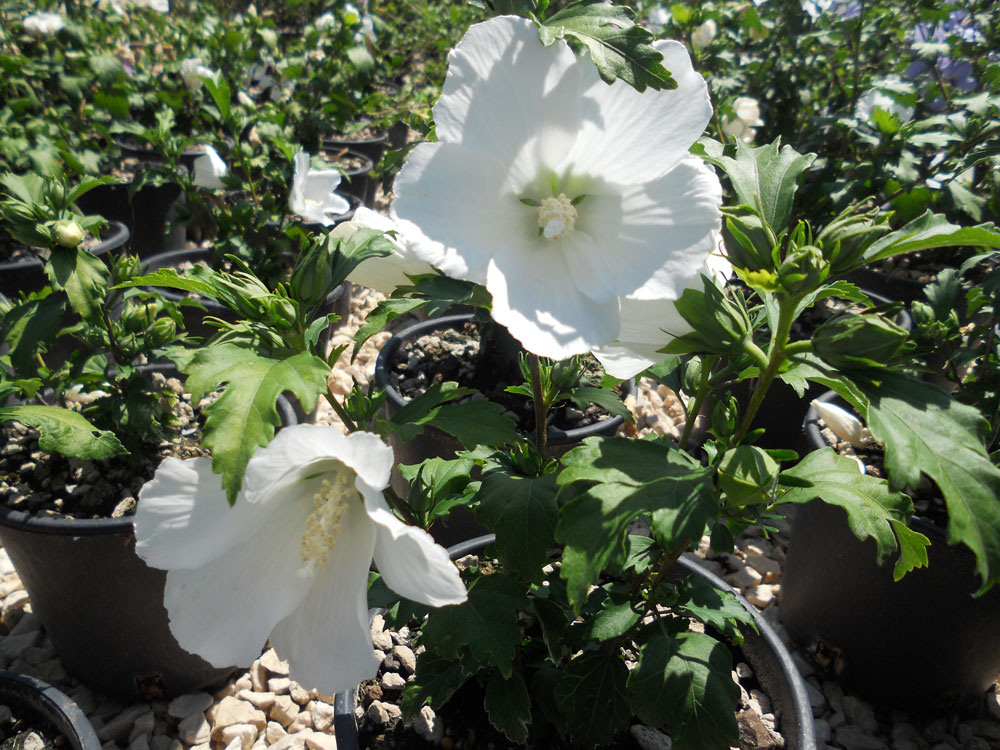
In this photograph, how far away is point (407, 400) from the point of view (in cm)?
230

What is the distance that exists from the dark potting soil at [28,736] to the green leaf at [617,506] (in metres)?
1.22

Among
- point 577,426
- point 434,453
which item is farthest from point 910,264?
point 434,453

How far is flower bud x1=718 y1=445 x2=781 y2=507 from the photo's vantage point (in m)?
0.86

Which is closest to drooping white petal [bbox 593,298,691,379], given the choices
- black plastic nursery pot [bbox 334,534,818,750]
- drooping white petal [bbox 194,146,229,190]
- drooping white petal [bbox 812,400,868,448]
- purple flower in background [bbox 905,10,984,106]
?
black plastic nursery pot [bbox 334,534,818,750]

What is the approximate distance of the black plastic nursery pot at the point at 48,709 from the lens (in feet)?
4.48

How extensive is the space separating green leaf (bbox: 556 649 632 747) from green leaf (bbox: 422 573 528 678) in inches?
5.4

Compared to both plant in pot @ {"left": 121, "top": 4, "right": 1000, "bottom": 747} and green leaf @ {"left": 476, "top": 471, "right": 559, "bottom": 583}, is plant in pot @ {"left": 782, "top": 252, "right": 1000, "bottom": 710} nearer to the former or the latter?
plant in pot @ {"left": 121, "top": 4, "right": 1000, "bottom": 747}

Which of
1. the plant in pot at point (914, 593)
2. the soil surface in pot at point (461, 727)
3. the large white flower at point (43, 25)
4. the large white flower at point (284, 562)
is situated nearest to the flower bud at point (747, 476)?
the large white flower at point (284, 562)

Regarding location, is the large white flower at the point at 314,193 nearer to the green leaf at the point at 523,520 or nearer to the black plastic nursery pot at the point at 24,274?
the black plastic nursery pot at the point at 24,274

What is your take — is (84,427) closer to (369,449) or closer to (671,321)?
(369,449)

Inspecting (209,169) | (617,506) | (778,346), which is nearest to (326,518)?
(617,506)

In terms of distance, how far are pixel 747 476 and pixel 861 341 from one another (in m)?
0.20

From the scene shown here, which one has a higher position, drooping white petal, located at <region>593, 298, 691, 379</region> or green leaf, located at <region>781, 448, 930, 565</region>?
drooping white petal, located at <region>593, 298, 691, 379</region>

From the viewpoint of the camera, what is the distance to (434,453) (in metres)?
2.21
